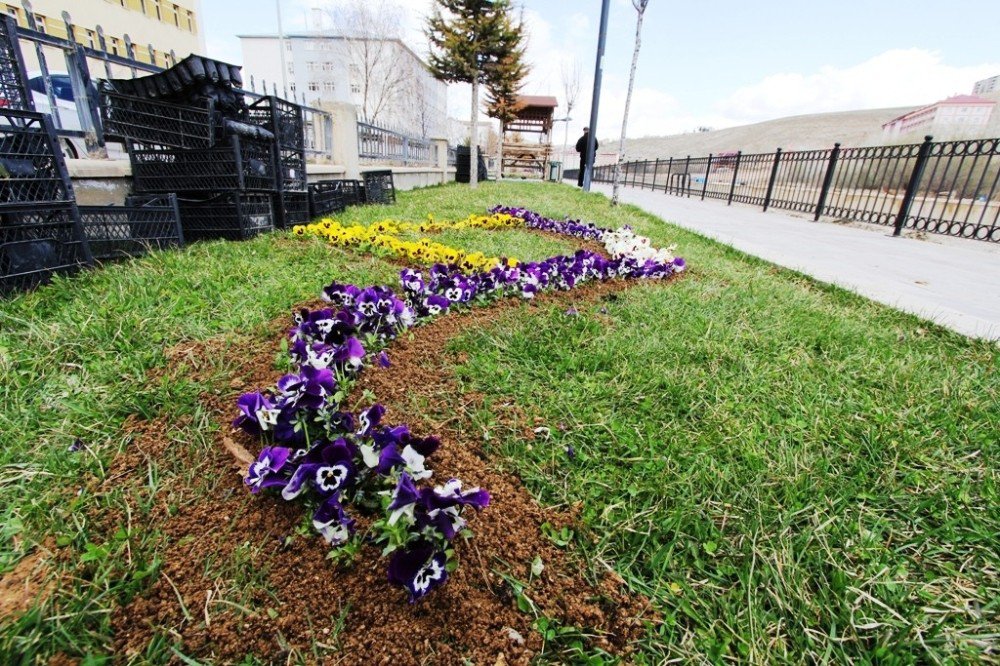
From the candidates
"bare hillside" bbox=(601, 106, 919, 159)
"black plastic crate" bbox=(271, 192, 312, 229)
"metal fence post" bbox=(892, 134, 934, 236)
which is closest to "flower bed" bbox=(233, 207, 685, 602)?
"black plastic crate" bbox=(271, 192, 312, 229)

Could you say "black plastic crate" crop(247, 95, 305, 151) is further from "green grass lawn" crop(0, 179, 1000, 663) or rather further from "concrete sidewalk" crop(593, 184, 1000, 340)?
"concrete sidewalk" crop(593, 184, 1000, 340)

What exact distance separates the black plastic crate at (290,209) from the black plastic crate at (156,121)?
99 centimetres

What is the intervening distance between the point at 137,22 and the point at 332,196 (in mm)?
33402

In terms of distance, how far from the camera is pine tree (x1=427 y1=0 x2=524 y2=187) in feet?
50.4

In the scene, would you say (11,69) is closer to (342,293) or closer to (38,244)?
(38,244)

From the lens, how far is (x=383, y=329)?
2377 mm

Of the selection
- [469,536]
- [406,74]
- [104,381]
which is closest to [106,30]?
[406,74]

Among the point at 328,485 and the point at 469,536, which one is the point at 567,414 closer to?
the point at 469,536

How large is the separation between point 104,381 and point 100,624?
1227 mm

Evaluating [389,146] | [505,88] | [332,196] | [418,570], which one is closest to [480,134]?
[505,88]

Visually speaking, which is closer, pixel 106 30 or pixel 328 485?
pixel 328 485

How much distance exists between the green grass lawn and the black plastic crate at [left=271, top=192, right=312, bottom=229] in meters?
2.41

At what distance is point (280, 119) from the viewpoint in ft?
18.1

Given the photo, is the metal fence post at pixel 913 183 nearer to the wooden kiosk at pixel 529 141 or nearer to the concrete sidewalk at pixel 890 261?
the concrete sidewalk at pixel 890 261
